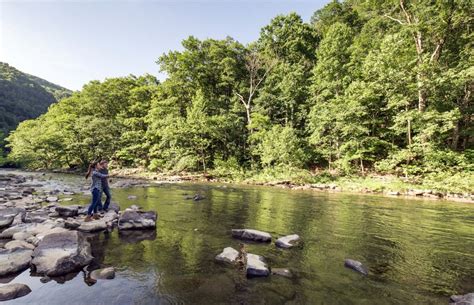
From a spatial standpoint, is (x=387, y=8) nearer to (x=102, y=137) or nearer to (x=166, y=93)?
(x=166, y=93)

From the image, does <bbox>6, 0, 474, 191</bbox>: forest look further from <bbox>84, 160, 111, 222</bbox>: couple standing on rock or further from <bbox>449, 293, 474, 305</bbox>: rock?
<bbox>84, 160, 111, 222</bbox>: couple standing on rock

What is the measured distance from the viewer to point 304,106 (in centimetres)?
3198

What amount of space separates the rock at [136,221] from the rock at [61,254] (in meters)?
2.05

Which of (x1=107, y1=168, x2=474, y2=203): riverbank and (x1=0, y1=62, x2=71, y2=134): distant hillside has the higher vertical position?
(x1=0, y1=62, x2=71, y2=134): distant hillside

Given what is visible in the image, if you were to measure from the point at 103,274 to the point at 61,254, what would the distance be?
42.7 inches

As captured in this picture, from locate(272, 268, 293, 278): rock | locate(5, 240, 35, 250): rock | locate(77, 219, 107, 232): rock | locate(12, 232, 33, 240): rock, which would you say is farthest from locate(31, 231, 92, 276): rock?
locate(272, 268, 293, 278): rock

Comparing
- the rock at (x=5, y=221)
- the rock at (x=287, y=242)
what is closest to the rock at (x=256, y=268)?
the rock at (x=287, y=242)

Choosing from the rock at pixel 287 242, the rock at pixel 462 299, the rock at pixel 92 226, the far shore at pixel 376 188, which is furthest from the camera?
the far shore at pixel 376 188

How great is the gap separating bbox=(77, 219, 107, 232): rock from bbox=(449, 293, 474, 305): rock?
858 centimetres

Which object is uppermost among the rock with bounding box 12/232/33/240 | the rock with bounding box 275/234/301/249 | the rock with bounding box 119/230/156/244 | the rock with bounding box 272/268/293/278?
the rock with bounding box 275/234/301/249

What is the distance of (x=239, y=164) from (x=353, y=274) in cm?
2785

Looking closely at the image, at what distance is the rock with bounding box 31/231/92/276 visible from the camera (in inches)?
186

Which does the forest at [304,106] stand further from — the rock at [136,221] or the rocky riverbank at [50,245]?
the rocky riverbank at [50,245]

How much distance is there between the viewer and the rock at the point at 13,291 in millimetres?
3787
